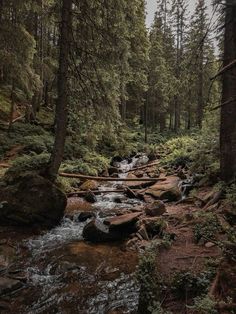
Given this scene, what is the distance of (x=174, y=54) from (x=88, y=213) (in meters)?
36.3

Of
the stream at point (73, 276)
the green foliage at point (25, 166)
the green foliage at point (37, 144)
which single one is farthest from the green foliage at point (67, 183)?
the stream at point (73, 276)

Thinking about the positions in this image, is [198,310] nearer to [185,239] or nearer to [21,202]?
[185,239]

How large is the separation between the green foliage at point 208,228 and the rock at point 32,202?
4.05 meters

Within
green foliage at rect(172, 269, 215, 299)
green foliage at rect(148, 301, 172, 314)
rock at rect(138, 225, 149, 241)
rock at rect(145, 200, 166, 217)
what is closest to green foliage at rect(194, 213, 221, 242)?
rock at rect(138, 225, 149, 241)

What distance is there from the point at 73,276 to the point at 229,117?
595 centimetres

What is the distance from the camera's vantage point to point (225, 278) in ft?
15.7

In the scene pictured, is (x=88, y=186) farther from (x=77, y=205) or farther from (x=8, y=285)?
(x=8, y=285)

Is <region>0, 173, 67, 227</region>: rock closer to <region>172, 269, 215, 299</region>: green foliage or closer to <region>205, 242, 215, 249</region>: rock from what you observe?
<region>205, 242, 215, 249</region>: rock

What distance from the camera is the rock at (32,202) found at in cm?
912

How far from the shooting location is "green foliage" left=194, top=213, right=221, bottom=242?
6.81 metres

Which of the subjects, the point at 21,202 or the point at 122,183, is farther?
the point at 122,183

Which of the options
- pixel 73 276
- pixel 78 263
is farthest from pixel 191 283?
pixel 78 263

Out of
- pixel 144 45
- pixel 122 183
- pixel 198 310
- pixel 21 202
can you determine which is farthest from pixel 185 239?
pixel 144 45

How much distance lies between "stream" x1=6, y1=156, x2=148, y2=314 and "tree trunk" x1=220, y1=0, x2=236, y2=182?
3.90 m
